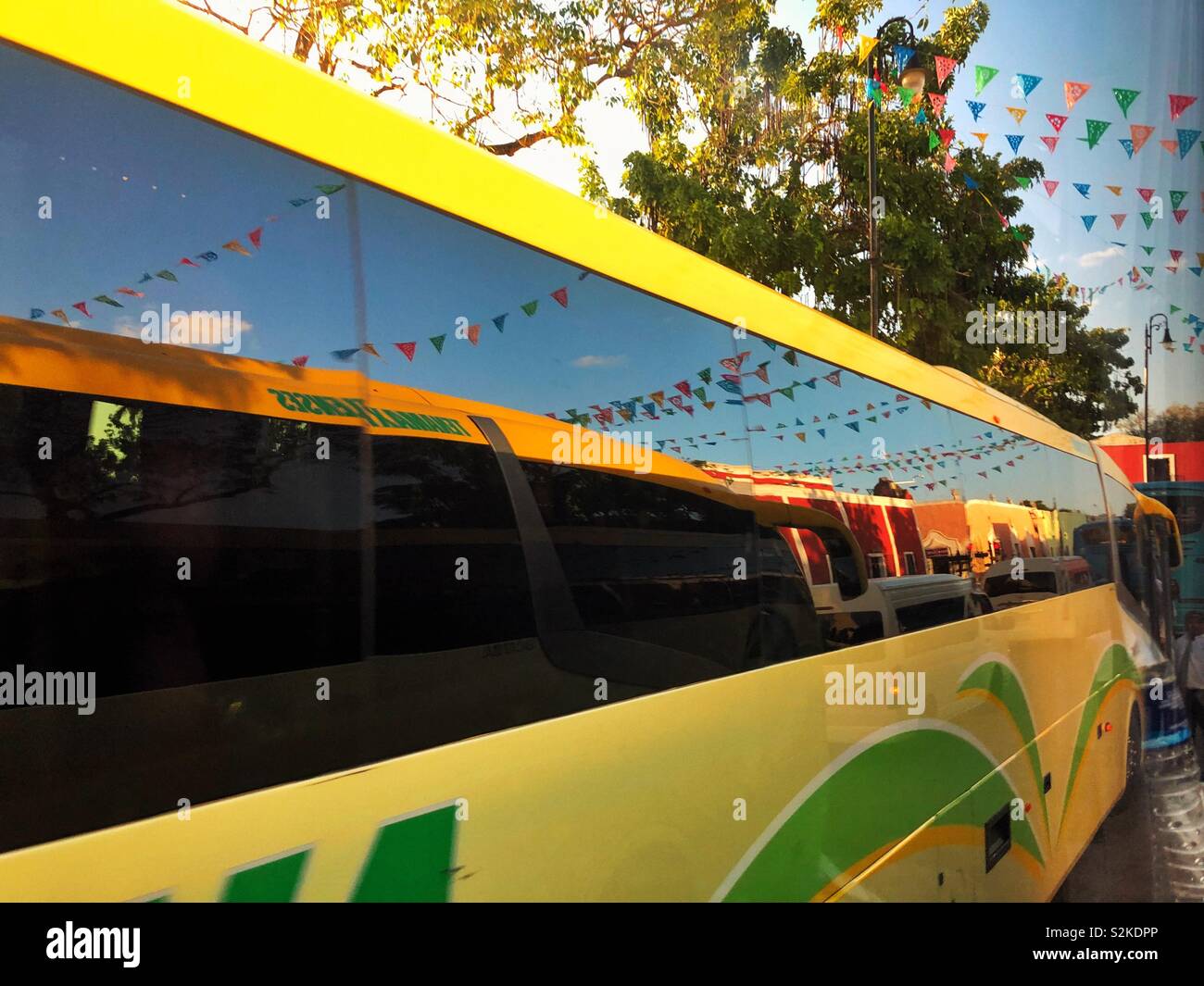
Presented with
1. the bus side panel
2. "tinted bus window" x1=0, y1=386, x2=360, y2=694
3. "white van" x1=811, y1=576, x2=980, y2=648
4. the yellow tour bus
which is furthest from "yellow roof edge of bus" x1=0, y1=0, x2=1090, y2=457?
the bus side panel

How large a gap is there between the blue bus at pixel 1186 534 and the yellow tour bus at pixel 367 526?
8208 millimetres

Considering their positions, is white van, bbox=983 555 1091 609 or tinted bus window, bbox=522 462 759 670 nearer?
tinted bus window, bbox=522 462 759 670

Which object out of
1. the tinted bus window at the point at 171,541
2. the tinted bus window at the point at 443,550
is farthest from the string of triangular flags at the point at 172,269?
the tinted bus window at the point at 443,550

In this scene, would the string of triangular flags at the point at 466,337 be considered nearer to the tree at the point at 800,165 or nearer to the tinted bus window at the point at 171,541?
the tinted bus window at the point at 171,541

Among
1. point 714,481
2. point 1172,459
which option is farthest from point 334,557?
point 1172,459

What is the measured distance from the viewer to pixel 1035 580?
584cm

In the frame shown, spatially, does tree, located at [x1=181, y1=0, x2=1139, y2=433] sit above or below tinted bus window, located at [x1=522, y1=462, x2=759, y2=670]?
above

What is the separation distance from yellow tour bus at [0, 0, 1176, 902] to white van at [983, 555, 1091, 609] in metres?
1.98

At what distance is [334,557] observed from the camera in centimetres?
182

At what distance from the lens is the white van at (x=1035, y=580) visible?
5.23 m

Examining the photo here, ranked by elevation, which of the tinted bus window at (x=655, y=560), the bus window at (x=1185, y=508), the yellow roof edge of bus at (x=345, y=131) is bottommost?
the tinted bus window at (x=655, y=560)

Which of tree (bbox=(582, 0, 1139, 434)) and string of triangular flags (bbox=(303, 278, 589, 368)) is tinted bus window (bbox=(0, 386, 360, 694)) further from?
tree (bbox=(582, 0, 1139, 434))

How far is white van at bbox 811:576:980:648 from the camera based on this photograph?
365 centimetres

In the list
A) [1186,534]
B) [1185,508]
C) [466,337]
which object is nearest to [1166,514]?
[1185,508]
